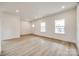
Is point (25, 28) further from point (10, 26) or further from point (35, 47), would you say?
point (35, 47)

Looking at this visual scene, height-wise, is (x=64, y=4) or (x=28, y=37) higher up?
(x=64, y=4)

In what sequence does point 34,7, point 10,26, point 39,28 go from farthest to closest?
point 39,28
point 10,26
point 34,7

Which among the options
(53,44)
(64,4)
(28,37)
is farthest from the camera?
(28,37)

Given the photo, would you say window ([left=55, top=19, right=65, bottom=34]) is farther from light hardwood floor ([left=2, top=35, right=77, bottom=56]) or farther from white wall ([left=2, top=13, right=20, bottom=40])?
white wall ([left=2, top=13, right=20, bottom=40])

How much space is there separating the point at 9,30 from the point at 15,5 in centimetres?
81

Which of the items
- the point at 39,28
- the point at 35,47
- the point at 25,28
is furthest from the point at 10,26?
the point at 35,47

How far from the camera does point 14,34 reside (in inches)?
104

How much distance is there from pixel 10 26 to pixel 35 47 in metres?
1.08

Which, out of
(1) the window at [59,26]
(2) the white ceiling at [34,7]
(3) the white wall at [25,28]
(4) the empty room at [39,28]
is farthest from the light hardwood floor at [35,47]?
(2) the white ceiling at [34,7]

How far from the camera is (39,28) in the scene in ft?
8.81

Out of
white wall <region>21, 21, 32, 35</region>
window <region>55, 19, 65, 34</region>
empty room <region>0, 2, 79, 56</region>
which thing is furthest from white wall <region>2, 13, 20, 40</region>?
window <region>55, 19, 65, 34</region>

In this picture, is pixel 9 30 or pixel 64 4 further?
pixel 9 30

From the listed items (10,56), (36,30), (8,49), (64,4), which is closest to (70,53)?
(36,30)

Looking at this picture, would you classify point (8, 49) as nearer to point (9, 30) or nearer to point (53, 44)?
point (9, 30)
